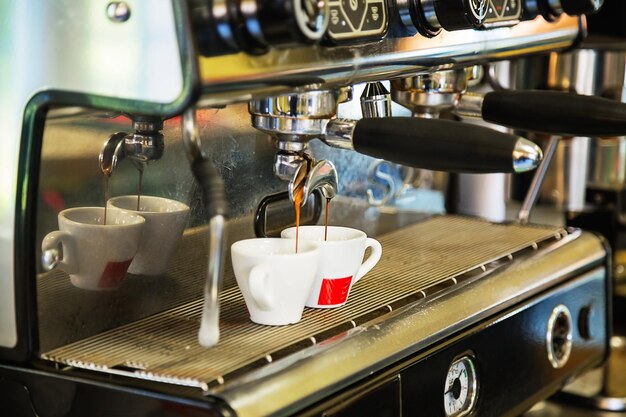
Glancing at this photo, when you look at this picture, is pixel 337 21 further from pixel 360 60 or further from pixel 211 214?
pixel 211 214

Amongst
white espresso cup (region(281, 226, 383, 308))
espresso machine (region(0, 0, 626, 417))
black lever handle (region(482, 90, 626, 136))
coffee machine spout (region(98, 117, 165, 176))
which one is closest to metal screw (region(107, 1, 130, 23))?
espresso machine (region(0, 0, 626, 417))

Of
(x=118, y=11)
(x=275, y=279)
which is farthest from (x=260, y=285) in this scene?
(x=118, y=11)

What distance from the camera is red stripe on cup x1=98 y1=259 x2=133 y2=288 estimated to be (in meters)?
0.76

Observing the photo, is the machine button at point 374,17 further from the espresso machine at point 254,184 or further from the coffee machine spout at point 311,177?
the coffee machine spout at point 311,177

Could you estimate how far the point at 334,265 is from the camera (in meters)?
0.80

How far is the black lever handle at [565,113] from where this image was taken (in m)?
0.84

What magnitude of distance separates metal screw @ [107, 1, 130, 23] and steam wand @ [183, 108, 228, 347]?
0.21ft

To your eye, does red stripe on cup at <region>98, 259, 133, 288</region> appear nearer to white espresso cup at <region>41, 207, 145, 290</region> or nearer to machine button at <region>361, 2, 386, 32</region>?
white espresso cup at <region>41, 207, 145, 290</region>

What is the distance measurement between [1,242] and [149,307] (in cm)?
14

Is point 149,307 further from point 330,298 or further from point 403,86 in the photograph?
point 403,86

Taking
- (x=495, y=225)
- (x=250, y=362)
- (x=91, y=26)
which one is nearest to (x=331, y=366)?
(x=250, y=362)

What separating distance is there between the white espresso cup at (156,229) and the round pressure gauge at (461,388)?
0.24 meters

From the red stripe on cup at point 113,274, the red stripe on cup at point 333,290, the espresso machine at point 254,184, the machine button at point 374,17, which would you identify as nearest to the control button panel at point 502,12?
the espresso machine at point 254,184

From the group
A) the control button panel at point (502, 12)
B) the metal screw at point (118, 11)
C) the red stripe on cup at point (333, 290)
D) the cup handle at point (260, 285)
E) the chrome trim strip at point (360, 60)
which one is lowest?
the red stripe on cup at point (333, 290)
